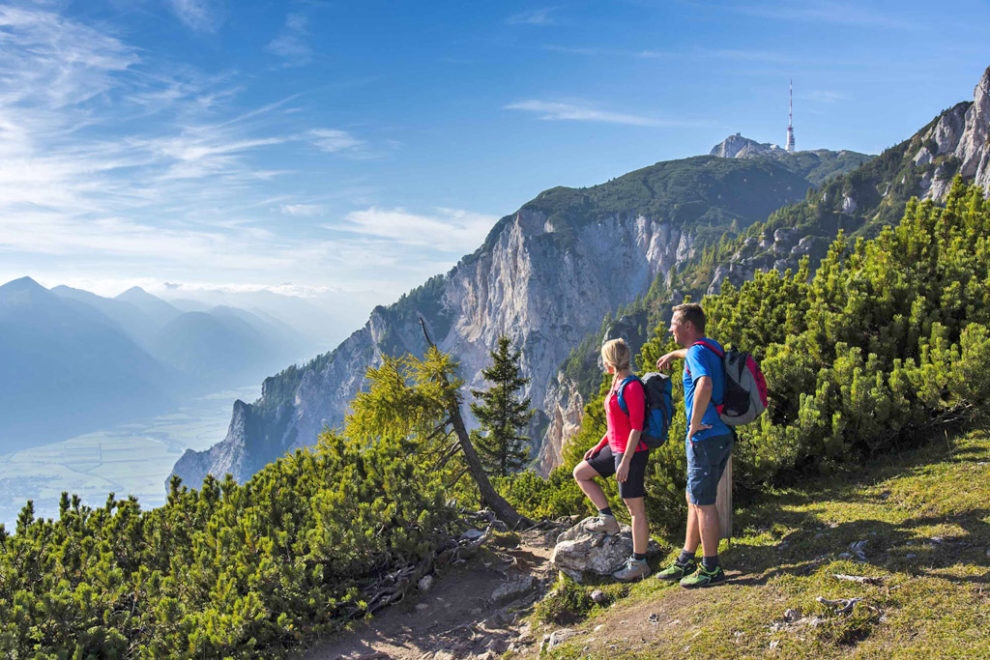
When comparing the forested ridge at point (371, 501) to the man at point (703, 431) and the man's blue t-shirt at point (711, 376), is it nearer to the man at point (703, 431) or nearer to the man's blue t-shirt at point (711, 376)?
the man at point (703, 431)

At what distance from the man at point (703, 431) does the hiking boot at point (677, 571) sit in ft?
0.64

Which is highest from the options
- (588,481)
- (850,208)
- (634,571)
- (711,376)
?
(850,208)

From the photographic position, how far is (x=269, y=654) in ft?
22.1

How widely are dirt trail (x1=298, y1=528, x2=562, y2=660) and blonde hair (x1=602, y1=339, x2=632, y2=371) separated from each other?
303cm

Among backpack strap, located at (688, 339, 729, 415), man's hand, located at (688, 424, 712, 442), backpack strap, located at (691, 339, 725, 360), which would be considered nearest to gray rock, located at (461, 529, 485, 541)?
man's hand, located at (688, 424, 712, 442)

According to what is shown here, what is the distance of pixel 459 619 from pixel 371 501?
206 centimetres

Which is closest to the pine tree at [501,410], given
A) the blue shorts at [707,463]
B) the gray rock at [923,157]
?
the blue shorts at [707,463]

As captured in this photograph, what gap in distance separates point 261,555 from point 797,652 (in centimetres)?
632

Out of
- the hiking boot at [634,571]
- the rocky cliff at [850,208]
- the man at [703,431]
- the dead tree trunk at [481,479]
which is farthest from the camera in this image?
the rocky cliff at [850,208]

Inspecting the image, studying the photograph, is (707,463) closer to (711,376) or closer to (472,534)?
(711,376)

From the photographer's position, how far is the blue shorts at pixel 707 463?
547 cm

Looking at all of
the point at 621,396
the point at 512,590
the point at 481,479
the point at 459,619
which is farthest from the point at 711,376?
the point at 481,479

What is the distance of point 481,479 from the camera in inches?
479

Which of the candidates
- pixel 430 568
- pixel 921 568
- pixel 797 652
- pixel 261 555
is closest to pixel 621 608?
pixel 797 652
